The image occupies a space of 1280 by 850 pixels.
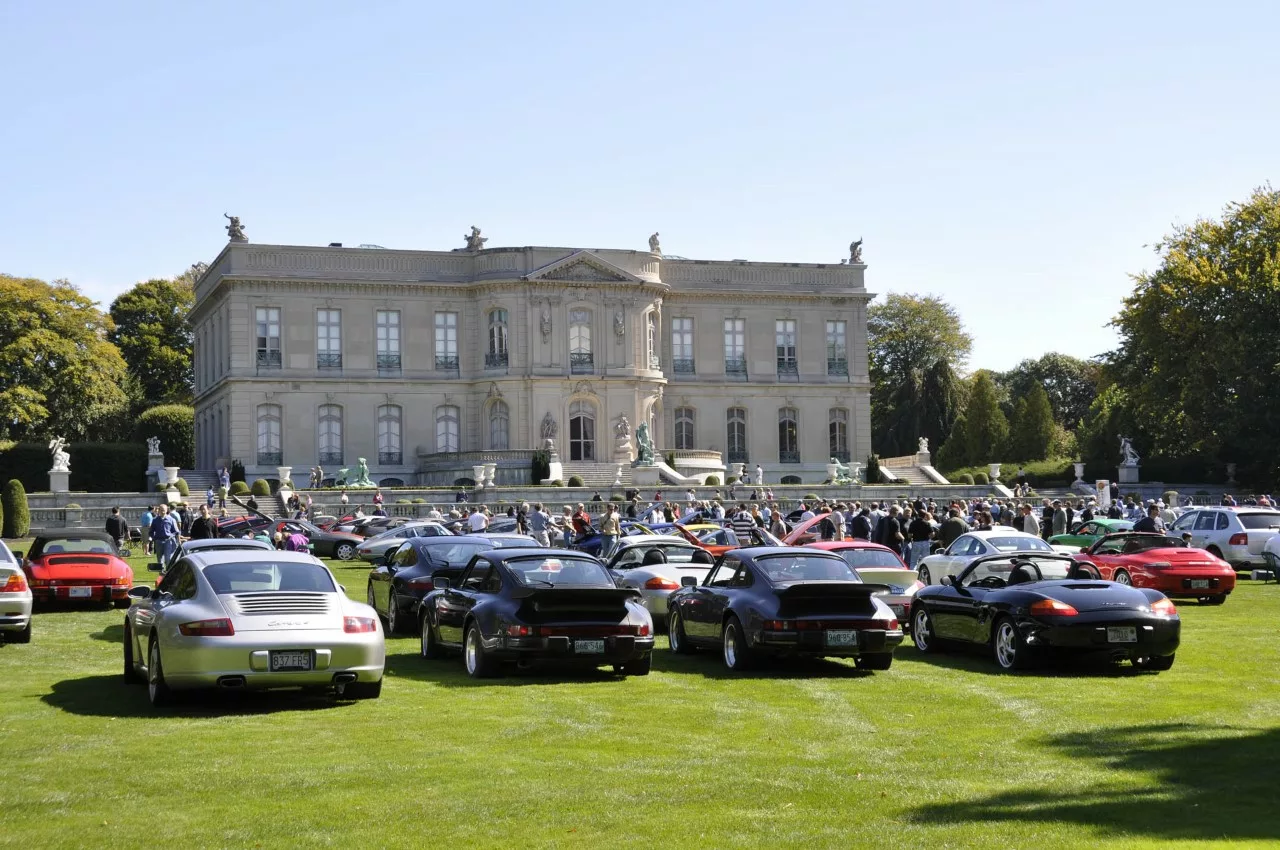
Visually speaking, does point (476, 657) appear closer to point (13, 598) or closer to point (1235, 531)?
point (13, 598)

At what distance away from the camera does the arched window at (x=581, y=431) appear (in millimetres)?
70062

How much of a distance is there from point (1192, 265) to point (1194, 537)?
100 ft

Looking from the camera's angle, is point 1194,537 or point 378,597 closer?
point 378,597

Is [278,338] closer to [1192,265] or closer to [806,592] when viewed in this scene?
[1192,265]

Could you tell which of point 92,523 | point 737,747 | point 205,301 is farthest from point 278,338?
point 737,747

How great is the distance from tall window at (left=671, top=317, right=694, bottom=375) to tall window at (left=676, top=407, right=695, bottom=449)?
1.80m

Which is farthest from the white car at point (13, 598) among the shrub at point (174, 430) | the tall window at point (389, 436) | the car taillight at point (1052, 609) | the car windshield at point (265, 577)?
the shrub at point (174, 430)

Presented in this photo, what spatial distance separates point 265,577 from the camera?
1403 cm

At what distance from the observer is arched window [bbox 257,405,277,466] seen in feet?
226

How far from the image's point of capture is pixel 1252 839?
8.53m

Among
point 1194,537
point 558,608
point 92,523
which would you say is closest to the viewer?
point 558,608

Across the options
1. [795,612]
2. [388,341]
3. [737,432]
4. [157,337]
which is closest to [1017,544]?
[795,612]

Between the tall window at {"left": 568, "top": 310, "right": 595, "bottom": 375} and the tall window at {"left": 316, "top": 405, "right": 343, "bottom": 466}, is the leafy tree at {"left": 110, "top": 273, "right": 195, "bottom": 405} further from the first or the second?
the tall window at {"left": 568, "top": 310, "right": 595, "bottom": 375}

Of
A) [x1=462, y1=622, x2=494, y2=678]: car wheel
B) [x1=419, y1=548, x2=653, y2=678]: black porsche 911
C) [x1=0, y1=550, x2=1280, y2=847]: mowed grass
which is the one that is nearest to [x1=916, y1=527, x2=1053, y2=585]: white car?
[x1=0, y1=550, x2=1280, y2=847]: mowed grass
